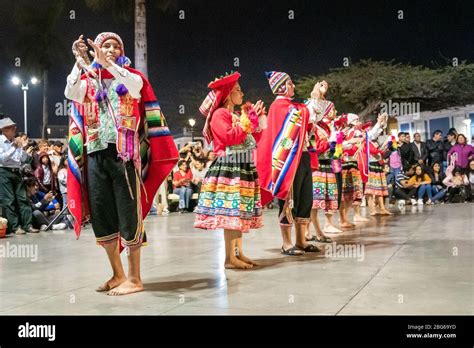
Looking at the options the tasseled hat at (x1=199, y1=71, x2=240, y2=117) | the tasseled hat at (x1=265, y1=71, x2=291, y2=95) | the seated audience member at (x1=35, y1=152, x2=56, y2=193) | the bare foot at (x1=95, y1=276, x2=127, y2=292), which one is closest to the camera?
the bare foot at (x1=95, y1=276, x2=127, y2=292)

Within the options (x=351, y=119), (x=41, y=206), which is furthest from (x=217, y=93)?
(x=41, y=206)

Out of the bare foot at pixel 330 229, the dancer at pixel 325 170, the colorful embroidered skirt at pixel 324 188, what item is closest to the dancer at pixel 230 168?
the dancer at pixel 325 170

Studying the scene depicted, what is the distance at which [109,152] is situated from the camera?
176 inches

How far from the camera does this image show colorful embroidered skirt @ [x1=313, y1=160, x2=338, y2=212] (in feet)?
24.4

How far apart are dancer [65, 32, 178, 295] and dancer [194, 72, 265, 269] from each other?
0.86m

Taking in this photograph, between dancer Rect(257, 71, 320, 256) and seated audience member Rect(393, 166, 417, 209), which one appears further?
seated audience member Rect(393, 166, 417, 209)

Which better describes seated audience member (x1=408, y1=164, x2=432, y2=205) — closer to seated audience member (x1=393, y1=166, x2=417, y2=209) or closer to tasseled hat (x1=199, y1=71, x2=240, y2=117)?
seated audience member (x1=393, y1=166, x2=417, y2=209)

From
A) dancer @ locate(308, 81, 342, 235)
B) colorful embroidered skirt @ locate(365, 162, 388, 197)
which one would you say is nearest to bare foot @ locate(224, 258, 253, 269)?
dancer @ locate(308, 81, 342, 235)

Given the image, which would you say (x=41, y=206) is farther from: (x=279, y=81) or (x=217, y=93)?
(x=217, y=93)

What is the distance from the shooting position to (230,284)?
15.8 feet

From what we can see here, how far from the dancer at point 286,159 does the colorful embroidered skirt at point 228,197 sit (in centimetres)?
63

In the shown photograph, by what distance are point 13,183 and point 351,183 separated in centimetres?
528

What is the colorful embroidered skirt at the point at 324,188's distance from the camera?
7.44m
